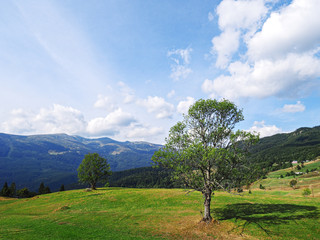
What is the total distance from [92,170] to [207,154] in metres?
70.7

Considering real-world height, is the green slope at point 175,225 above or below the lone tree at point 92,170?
below

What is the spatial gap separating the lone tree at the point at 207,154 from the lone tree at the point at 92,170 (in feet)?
209

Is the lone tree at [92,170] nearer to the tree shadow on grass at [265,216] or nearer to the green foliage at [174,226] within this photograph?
the green foliage at [174,226]

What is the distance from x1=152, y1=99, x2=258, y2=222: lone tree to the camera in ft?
85.9

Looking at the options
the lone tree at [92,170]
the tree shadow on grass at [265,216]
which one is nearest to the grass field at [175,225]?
the tree shadow on grass at [265,216]

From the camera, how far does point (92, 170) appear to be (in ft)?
264

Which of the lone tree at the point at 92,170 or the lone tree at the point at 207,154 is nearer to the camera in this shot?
the lone tree at the point at 207,154

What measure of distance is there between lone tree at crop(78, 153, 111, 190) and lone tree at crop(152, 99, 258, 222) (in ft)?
209

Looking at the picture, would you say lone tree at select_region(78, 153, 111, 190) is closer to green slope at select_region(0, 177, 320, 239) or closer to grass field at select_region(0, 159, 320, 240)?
grass field at select_region(0, 159, 320, 240)

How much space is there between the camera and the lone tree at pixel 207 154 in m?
26.2

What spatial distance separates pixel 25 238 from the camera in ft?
80.4

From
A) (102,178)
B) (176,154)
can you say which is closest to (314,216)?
(176,154)

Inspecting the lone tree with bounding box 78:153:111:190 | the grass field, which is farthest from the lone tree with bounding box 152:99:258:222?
the lone tree with bounding box 78:153:111:190

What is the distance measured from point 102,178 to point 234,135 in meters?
75.8
